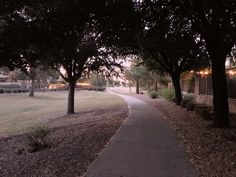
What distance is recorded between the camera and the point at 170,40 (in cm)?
1898

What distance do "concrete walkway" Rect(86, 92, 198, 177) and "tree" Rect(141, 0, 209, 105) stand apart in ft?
15.0

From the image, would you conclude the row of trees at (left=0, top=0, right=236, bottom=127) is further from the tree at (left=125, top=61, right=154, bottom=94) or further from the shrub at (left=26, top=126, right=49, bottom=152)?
the tree at (left=125, top=61, right=154, bottom=94)

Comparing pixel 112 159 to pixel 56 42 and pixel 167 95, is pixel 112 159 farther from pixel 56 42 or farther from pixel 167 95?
pixel 167 95

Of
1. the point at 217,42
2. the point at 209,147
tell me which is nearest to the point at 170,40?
the point at 217,42

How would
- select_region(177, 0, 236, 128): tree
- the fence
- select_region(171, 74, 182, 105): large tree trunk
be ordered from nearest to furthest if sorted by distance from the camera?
1. select_region(177, 0, 236, 128): tree
2. the fence
3. select_region(171, 74, 182, 105): large tree trunk

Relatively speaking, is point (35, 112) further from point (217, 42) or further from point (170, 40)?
point (217, 42)

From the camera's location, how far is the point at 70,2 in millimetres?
9547

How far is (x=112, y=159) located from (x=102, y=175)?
1.21m

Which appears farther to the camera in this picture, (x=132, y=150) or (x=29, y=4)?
(x=29, y=4)

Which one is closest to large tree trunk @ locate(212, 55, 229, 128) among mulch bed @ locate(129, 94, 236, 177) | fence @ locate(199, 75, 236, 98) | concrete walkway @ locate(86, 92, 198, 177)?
mulch bed @ locate(129, 94, 236, 177)

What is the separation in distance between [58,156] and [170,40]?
11613 mm

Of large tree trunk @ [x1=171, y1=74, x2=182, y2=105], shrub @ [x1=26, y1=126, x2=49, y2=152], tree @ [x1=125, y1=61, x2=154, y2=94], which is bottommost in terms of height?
shrub @ [x1=26, y1=126, x2=49, y2=152]

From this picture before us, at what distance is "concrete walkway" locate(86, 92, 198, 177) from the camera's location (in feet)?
22.8

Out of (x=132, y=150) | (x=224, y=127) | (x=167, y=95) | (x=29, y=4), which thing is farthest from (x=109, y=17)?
(x=167, y=95)
